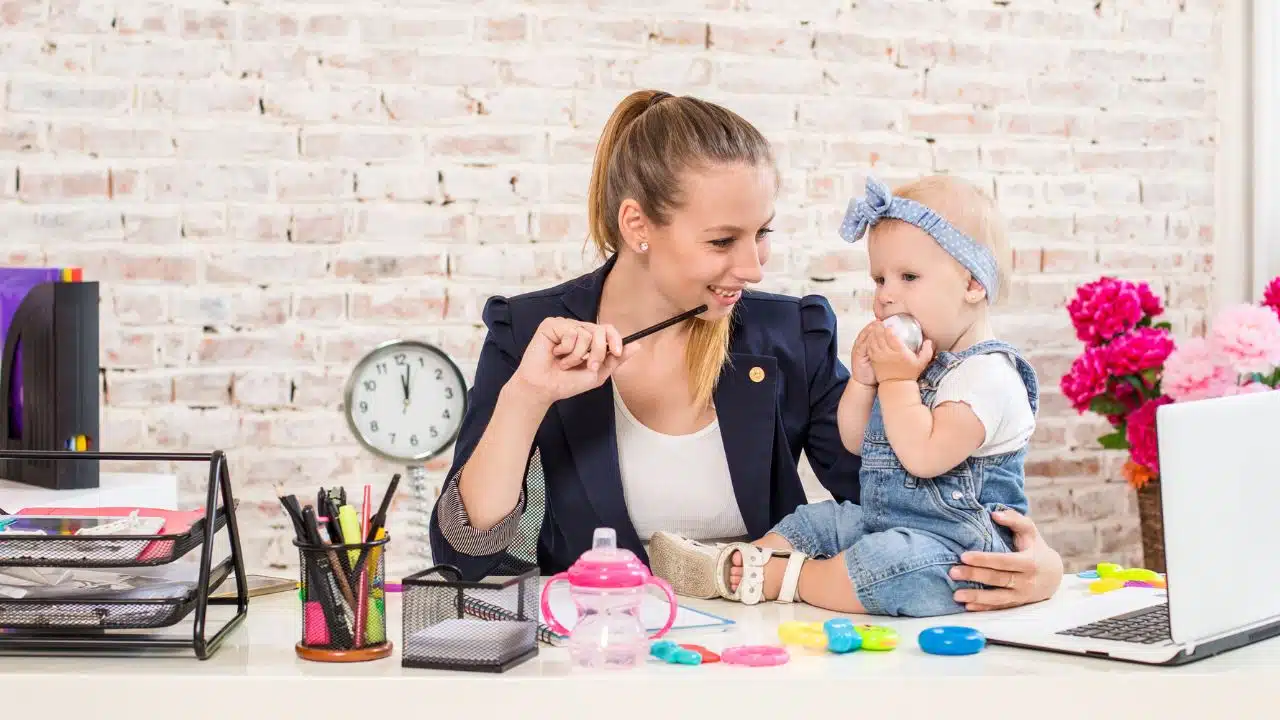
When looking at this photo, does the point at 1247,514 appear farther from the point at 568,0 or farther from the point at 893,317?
the point at 568,0

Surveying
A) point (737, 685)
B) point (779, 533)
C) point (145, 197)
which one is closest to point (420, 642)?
point (737, 685)

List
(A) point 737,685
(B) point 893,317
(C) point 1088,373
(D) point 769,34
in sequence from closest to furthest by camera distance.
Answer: (A) point 737,685, (B) point 893,317, (C) point 1088,373, (D) point 769,34

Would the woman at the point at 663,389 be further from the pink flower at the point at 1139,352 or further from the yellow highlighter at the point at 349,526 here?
the pink flower at the point at 1139,352

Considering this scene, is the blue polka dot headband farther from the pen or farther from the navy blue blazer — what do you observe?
the navy blue blazer

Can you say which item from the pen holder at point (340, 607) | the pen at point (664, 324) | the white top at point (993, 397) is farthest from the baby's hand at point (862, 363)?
the pen holder at point (340, 607)

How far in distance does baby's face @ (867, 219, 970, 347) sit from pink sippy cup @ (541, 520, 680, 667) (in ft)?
1.98

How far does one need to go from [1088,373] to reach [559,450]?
136 centimetres

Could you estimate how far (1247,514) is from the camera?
1139 mm

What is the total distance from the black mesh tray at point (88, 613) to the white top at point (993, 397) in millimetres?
868

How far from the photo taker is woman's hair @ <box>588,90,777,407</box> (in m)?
1.80

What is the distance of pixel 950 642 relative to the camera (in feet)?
3.83

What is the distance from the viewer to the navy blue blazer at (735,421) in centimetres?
184

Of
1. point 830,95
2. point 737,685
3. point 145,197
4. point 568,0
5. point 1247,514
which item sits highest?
point 568,0

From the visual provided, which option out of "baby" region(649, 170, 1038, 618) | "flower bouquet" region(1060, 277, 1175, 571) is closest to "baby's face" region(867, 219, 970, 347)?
"baby" region(649, 170, 1038, 618)
